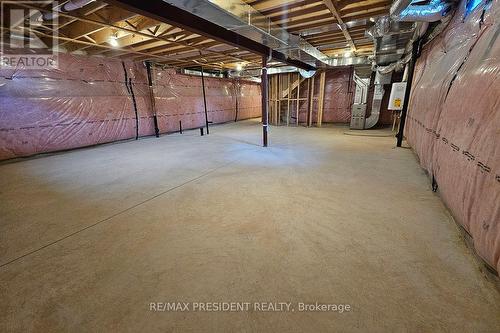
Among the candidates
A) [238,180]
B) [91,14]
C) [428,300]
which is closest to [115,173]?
[238,180]

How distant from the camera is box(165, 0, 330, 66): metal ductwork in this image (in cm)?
222

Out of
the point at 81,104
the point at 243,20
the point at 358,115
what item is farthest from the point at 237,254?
the point at 358,115

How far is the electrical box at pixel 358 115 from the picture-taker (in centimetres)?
699

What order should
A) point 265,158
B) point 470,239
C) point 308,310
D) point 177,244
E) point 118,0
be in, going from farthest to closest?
point 265,158, point 118,0, point 177,244, point 470,239, point 308,310

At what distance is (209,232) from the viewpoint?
1778mm

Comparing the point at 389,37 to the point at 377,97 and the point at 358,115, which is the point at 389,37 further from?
the point at 358,115

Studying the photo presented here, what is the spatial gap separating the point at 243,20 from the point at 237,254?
275 centimetres

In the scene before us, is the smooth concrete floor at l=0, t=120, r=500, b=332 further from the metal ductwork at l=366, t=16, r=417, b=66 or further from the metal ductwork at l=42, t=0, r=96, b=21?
the metal ductwork at l=366, t=16, r=417, b=66

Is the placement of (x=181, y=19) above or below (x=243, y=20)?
below

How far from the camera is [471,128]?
5.21 ft

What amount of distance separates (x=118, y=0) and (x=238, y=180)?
2190 mm

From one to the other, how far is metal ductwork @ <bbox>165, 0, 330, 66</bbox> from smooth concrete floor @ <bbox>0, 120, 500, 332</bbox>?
193cm

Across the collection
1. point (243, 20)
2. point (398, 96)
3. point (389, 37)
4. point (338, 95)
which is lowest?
point (398, 96)

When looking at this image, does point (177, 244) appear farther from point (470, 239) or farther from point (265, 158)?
point (265, 158)
